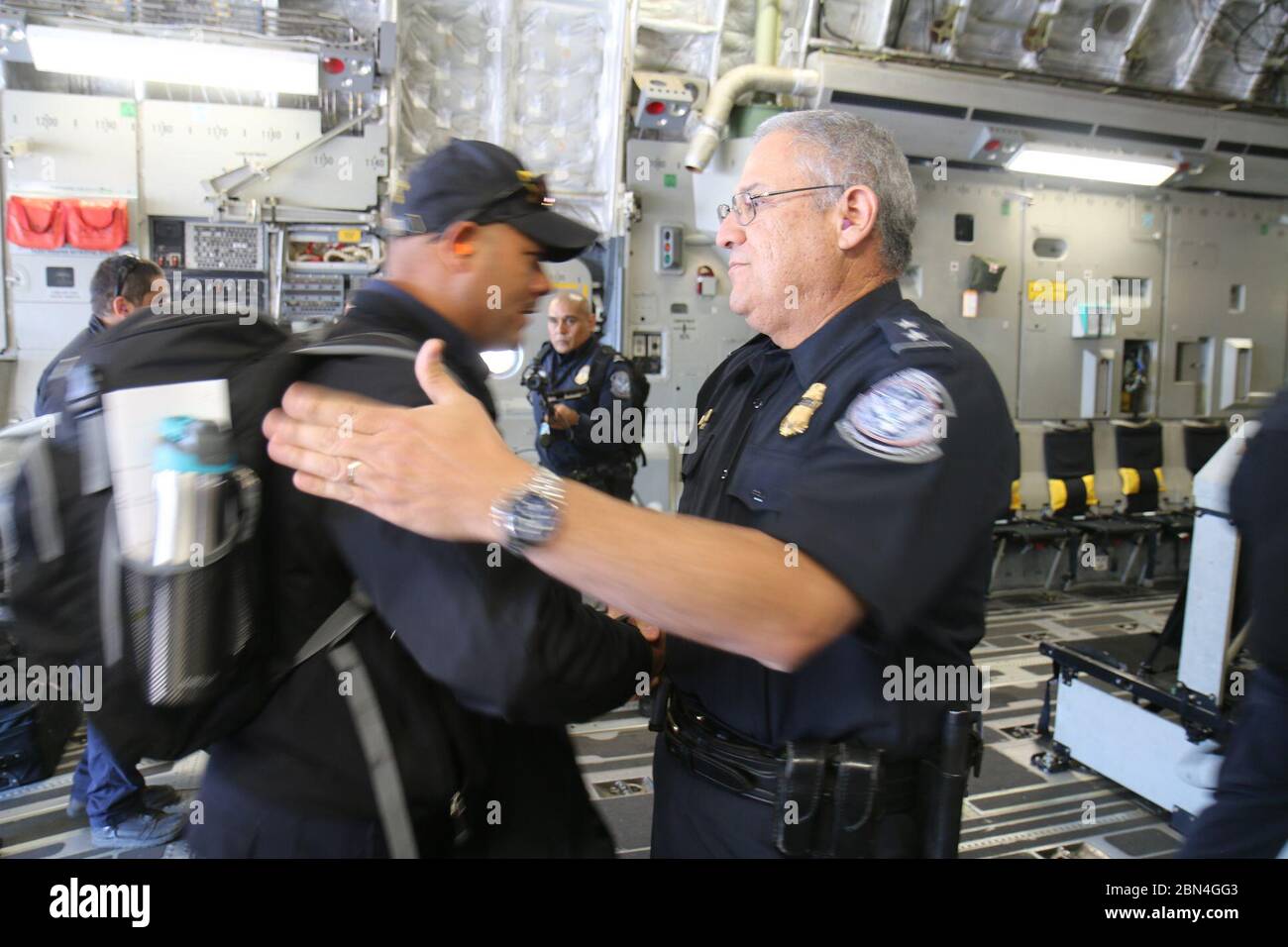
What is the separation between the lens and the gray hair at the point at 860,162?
5.03 ft

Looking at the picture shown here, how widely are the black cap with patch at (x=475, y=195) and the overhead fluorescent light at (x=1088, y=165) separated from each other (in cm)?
705

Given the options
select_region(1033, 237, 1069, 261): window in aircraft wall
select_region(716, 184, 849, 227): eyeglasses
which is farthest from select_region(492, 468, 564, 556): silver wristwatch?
select_region(1033, 237, 1069, 261): window in aircraft wall

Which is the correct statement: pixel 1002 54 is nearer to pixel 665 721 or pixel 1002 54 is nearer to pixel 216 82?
pixel 216 82

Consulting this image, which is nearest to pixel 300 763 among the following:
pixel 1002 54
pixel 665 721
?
pixel 665 721

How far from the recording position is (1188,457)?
8695mm

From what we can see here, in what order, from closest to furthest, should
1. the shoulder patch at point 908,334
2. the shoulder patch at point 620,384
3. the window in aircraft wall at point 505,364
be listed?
the shoulder patch at point 908,334 < the shoulder patch at point 620,384 < the window in aircraft wall at point 505,364

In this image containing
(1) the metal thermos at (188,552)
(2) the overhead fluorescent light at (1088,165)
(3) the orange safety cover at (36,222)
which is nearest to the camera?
(1) the metal thermos at (188,552)

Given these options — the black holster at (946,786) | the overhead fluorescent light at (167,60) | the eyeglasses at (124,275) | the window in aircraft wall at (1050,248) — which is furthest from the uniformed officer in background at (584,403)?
the window in aircraft wall at (1050,248)

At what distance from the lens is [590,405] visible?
591 cm

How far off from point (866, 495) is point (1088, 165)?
776 centimetres

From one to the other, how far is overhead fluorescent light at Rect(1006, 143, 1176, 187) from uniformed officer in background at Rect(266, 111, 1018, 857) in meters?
6.63

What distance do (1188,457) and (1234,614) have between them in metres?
6.06

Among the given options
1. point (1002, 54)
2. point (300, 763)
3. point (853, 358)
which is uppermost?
point (1002, 54)

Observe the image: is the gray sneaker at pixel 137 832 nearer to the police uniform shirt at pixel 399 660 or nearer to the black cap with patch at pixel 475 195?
the police uniform shirt at pixel 399 660
